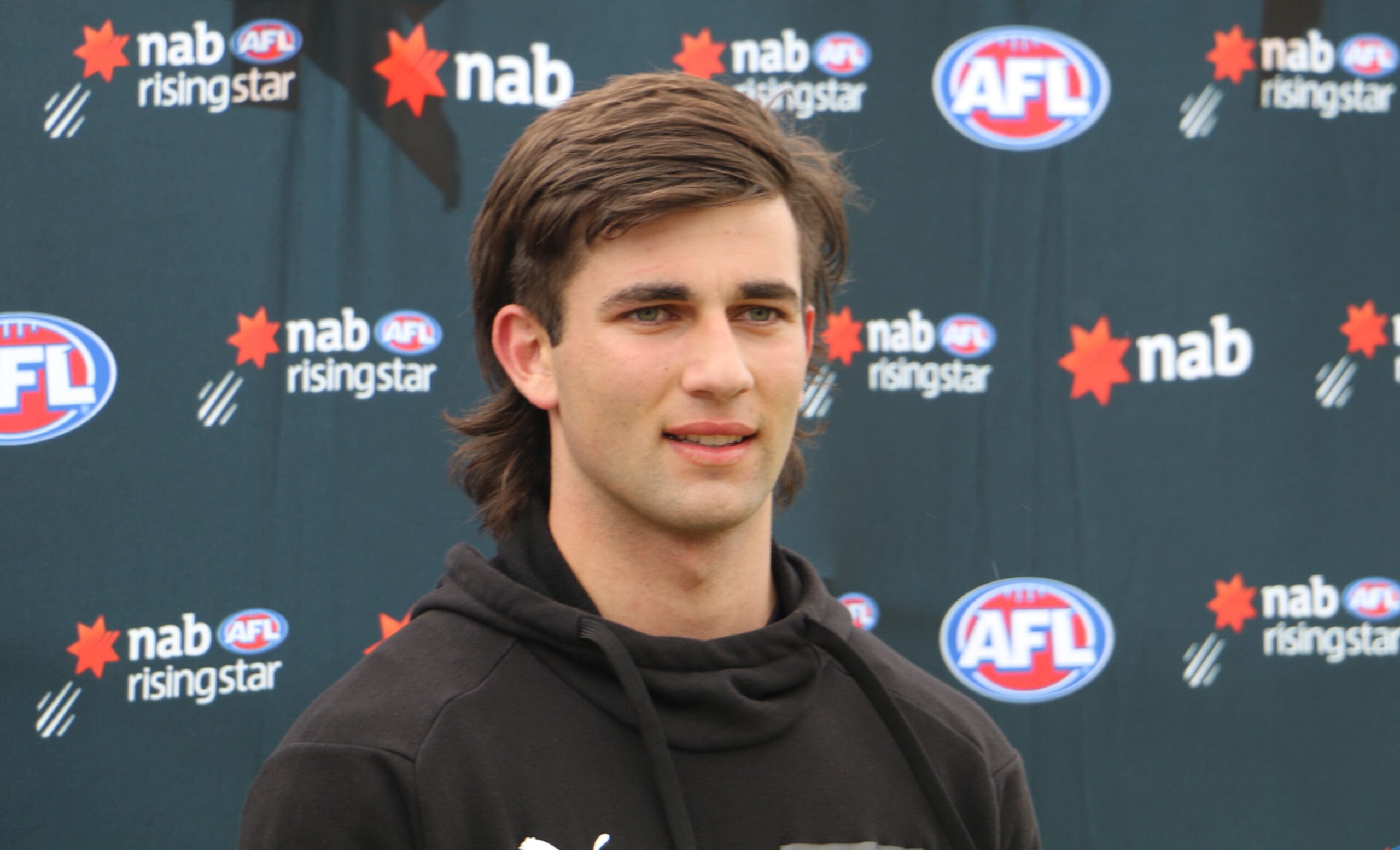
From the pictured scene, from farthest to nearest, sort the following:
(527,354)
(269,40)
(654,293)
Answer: (269,40), (527,354), (654,293)

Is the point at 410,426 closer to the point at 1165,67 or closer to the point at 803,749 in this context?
the point at 803,749

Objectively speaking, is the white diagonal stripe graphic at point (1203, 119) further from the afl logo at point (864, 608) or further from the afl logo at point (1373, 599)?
the afl logo at point (864, 608)

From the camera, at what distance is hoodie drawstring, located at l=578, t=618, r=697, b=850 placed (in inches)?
39.0

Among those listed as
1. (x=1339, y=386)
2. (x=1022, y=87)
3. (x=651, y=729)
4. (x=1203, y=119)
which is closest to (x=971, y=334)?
(x=1022, y=87)

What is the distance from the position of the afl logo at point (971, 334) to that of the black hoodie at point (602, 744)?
113cm

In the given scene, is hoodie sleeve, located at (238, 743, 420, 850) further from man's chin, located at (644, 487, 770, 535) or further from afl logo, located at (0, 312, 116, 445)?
afl logo, located at (0, 312, 116, 445)

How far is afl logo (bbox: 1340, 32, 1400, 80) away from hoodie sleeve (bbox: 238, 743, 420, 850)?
223 cm

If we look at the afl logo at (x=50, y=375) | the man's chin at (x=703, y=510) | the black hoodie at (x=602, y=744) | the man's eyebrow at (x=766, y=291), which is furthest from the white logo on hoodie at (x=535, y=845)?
the afl logo at (x=50, y=375)

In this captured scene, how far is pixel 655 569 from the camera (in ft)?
3.63

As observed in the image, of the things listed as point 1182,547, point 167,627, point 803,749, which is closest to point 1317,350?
point 1182,547

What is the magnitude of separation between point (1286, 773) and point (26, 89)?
2.58 metres

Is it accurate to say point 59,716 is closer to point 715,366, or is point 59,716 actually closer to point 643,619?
point 643,619

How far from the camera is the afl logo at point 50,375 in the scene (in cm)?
204

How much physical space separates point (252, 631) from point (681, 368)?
52.2 inches
